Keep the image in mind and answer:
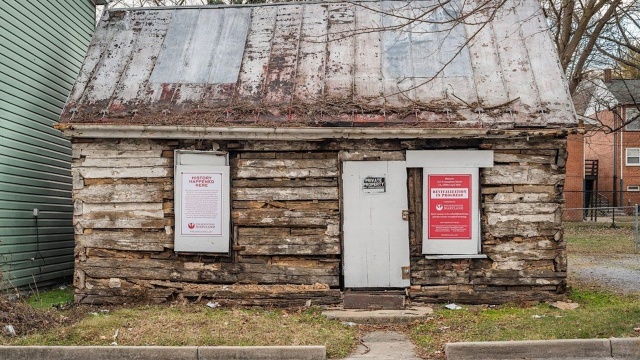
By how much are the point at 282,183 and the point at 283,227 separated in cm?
71

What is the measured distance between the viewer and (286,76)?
1163 cm

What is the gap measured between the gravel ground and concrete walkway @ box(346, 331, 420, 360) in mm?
5246

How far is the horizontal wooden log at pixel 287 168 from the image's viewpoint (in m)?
10.7

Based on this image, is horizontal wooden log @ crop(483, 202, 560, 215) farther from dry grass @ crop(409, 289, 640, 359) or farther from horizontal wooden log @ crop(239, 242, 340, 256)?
horizontal wooden log @ crop(239, 242, 340, 256)

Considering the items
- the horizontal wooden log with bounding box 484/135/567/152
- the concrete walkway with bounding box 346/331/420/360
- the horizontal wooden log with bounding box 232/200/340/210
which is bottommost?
the concrete walkway with bounding box 346/331/420/360

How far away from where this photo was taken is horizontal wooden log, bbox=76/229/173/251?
35.5 ft

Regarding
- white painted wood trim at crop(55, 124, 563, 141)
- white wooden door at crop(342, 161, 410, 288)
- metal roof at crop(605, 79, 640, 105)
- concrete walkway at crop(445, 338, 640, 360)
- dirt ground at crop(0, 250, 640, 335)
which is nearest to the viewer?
concrete walkway at crop(445, 338, 640, 360)

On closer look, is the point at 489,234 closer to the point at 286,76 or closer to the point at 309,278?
the point at 309,278

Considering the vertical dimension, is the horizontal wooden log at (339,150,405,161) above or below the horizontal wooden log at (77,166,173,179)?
above

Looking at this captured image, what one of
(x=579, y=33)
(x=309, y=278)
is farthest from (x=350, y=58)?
(x=579, y=33)

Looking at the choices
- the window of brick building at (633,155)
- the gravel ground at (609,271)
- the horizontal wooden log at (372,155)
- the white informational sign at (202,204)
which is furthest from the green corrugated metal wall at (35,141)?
the window of brick building at (633,155)

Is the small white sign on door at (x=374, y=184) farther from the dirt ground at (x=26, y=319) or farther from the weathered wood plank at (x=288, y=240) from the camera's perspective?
the dirt ground at (x=26, y=319)

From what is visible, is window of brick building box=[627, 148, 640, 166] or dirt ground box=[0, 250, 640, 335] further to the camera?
window of brick building box=[627, 148, 640, 166]

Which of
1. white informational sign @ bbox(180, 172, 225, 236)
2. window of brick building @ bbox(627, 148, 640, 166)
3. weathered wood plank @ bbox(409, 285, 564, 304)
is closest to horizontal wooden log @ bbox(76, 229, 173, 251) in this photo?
white informational sign @ bbox(180, 172, 225, 236)
